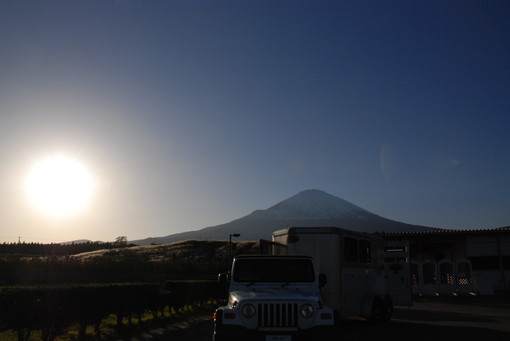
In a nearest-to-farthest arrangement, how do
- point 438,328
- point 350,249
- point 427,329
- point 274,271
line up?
point 274,271, point 350,249, point 427,329, point 438,328

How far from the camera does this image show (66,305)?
36.0 feet

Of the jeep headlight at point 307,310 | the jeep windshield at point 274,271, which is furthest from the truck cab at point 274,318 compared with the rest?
the jeep windshield at point 274,271

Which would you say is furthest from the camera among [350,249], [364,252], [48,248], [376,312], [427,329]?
[48,248]

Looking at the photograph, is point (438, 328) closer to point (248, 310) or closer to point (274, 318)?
point (274, 318)

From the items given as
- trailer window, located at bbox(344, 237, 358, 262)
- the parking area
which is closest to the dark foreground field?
the parking area

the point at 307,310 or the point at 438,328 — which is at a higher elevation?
the point at 307,310

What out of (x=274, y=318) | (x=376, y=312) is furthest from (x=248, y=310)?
(x=376, y=312)

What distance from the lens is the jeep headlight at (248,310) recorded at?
9172mm

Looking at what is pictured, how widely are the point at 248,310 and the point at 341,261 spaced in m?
6.02

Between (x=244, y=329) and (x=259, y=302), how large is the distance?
593 mm

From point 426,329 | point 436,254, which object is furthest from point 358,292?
point 436,254

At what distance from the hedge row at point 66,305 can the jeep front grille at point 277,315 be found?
4.90 m

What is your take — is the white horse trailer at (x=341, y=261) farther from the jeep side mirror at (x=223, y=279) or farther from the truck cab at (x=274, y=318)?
the truck cab at (x=274, y=318)

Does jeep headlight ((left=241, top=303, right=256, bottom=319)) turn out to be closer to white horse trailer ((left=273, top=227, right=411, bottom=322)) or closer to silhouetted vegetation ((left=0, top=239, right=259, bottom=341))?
silhouetted vegetation ((left=0, top=239, right=259, bottom=341))
